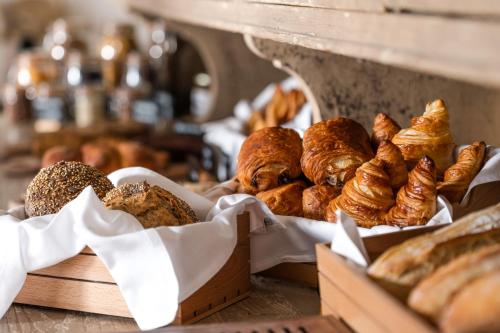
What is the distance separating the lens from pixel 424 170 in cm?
143

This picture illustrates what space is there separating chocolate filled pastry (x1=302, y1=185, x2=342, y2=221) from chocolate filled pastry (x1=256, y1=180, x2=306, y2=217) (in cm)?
2

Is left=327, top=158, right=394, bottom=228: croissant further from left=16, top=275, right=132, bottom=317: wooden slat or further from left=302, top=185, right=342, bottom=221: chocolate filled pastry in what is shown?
left=16, top=275, right=132, bottom=317: wooden slat

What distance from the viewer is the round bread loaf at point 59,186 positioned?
158 cm

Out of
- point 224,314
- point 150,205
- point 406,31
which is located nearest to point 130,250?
point 150,205

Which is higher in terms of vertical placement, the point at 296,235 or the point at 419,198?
the point at 419,198

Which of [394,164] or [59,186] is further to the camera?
[59,186]

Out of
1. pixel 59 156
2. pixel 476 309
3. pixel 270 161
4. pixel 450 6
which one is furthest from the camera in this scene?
pixel 59 156

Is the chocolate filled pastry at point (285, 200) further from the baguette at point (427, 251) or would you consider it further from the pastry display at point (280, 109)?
the pastry display at point (280, 109)

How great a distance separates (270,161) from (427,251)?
0.59 m

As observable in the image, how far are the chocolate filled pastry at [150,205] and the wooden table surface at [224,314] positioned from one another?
7.4 inches

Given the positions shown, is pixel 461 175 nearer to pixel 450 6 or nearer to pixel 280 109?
pixel 450 6

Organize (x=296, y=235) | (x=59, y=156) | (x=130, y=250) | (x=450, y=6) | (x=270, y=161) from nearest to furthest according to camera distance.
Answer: (x=450, y=6) → (x=130, y=250) → (x=296, y=235) → (x=270, y=161) → (x=59, y=156)

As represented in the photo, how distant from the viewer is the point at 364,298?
1090 mm

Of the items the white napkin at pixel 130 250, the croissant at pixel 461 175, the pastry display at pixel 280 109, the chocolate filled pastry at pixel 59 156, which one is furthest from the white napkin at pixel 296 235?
the chocolate filled pastry at pixel 59 156
